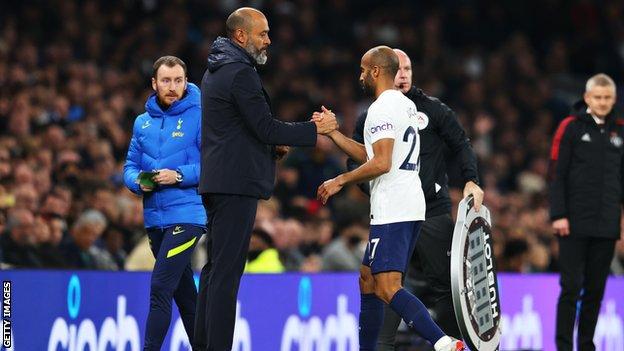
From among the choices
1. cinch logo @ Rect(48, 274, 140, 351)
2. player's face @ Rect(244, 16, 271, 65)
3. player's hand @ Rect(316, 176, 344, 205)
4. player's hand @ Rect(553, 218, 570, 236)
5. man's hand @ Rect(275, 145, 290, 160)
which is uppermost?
player's face @ Rect(244, 16, 271, 65)

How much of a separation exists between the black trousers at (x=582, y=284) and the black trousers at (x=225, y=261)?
325 centimetres

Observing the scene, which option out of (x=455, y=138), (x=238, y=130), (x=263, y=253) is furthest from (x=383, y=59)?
(x=263, y=253)

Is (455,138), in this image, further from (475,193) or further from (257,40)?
(257,40)

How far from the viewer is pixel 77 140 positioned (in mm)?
13211

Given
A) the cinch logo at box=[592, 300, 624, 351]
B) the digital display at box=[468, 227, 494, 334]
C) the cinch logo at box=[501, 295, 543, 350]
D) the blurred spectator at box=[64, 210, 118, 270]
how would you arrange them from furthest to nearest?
the cinch logo at box=[592, 300, 624, 351]
the cinch logo at box=[501, 295, 543, 350]
the blurred spectator at box=[64, 210, 118, 270]
the digital display at box=[468, 227, 494, 334]

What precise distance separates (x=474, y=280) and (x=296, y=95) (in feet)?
27.9

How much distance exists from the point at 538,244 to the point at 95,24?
239 inches

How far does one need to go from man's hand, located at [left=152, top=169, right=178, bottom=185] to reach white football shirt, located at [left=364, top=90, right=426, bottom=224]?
123cm

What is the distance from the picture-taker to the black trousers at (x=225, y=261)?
760 centimetres

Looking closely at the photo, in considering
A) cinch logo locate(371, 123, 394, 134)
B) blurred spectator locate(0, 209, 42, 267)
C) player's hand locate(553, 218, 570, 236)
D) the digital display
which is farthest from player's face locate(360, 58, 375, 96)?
blurred spectator locate(0, 209, 42, 267)

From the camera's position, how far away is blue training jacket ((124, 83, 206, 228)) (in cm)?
827

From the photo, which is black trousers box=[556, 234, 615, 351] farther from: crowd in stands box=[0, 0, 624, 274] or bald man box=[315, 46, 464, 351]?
crowd in stands box=[0, 0, 624, 274]

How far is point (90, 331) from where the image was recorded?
8961mm

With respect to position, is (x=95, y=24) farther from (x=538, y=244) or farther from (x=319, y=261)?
(x=538, y=244)
